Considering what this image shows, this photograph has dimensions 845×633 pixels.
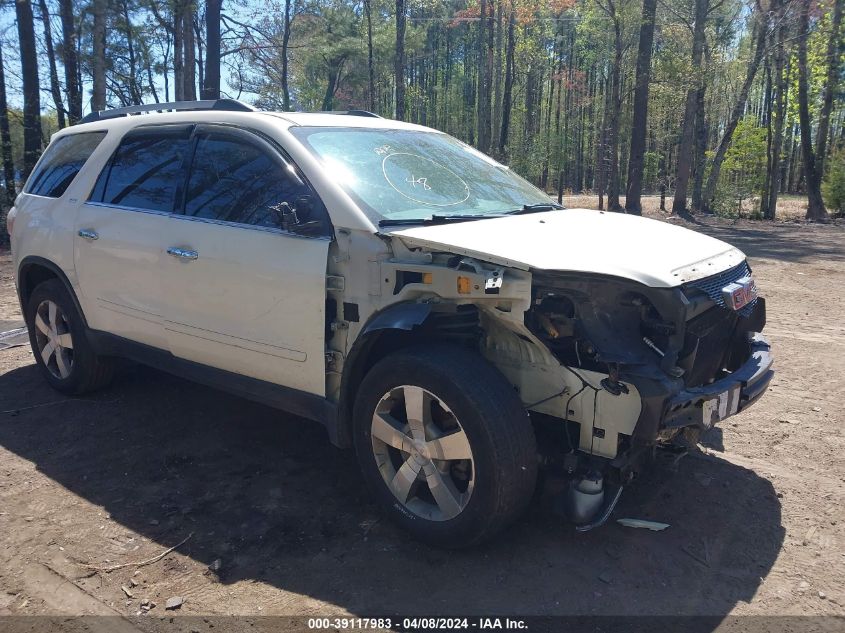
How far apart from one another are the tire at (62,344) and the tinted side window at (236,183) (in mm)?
1607

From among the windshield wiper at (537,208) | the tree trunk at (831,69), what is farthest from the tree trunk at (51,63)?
the tree trunk at (831,69)

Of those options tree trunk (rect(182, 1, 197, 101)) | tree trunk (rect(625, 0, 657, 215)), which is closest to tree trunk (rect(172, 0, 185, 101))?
tree trunk (rect(182, 1, 197, 101))

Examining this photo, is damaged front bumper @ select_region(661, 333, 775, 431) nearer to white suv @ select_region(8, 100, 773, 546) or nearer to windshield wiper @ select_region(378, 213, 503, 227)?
white suv @ select_region(8, 100, 773, 546)

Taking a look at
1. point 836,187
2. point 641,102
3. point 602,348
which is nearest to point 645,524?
point 602,348

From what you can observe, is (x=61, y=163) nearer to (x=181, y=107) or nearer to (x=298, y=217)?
(x=181, y=107)

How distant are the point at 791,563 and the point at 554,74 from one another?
51.0 meters

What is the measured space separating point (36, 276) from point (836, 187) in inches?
1008

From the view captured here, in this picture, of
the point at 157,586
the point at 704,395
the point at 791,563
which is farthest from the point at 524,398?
the point at 157,586

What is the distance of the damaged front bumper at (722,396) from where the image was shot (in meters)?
2.85

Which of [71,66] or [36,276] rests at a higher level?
[71,66]

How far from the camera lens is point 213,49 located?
17531 mm

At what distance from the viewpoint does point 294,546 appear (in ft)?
10.5

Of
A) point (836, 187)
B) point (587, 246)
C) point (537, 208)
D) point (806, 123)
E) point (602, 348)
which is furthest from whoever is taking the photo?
point (836, 187)

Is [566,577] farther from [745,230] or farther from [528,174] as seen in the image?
→ [528,174]
